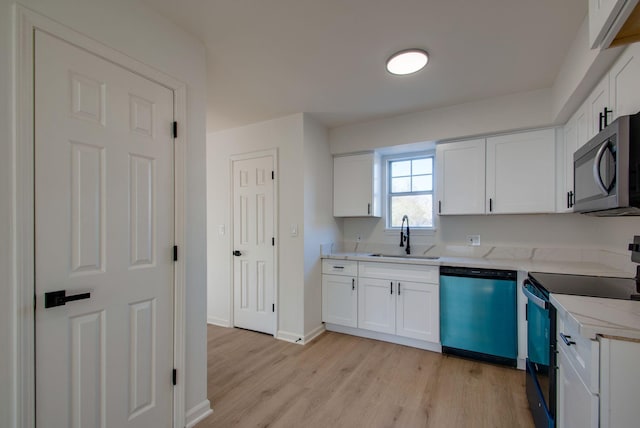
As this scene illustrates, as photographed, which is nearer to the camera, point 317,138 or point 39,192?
point 39,192

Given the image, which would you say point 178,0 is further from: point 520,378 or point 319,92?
point 520,378

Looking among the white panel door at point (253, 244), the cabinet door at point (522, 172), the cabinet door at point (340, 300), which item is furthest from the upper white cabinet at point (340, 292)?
the cabinet door at point (522, 172)

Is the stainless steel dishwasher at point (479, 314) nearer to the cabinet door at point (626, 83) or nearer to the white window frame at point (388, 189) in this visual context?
the white window frame at point (388, 189)

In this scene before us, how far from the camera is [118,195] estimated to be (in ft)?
4.99

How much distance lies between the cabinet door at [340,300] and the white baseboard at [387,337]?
0.36 feet

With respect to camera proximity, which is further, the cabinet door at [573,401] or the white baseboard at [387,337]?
the white baseboard at [387,337]

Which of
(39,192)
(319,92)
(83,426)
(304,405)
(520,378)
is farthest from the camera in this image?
(319,92)

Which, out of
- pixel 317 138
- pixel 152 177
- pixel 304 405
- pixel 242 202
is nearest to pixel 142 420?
pixel 304 405

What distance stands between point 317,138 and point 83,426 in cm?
303

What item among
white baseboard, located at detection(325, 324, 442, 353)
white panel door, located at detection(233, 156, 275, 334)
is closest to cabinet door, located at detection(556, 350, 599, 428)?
white baseboard, located at detection(325, 324, 442, 353)

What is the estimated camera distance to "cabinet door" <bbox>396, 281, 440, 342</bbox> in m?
2.85

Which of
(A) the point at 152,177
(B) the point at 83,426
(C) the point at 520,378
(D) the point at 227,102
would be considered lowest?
(C) the point at 520,378

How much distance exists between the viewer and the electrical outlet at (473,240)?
3.20m

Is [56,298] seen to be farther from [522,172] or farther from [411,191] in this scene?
[522,172]
